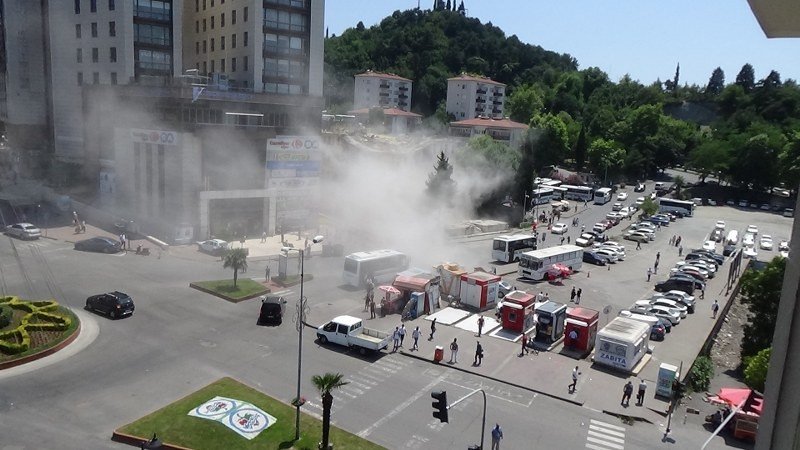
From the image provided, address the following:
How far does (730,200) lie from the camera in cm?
8344

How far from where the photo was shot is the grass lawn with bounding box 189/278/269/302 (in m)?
31.7

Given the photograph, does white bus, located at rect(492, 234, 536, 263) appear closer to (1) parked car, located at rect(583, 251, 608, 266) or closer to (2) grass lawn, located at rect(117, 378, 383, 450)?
(1) parked car, located at rect(583, 251, 608, 266)

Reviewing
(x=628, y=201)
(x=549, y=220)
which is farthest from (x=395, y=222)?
(x=628, y=201)

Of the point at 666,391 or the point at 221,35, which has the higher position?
the point at 221,35

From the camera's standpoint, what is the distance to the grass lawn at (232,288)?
31.7m

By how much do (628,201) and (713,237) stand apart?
19293 millimetres

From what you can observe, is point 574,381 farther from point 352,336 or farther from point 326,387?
point 326,387

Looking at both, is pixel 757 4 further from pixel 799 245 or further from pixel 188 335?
pixel 188 335

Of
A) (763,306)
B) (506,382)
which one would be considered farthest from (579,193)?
(506,382)

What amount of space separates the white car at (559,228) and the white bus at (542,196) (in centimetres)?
1234

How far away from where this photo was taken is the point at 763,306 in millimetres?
29156

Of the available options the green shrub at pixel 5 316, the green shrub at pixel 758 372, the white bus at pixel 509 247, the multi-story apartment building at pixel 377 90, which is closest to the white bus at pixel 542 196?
the white bus at pixel 509 247

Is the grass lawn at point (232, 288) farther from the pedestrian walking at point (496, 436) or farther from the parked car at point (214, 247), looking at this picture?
the pedestrian walking at point (496, 436)

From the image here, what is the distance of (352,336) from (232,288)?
9.92 m
